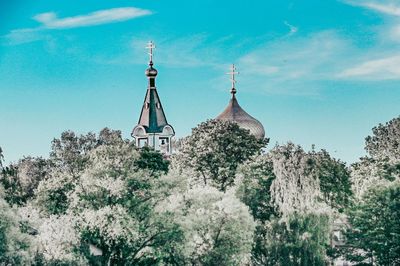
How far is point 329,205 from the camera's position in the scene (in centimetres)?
6234

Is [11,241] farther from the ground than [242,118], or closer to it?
closer to it

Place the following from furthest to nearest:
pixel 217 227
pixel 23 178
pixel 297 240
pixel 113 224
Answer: pixel 23 178, pixel 297 240, pixel 217 227, pixel 113 224

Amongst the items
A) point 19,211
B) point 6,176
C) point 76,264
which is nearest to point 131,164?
point 76,264

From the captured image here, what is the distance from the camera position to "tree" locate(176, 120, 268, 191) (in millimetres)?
70250

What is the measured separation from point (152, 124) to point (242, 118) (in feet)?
→ 72.2

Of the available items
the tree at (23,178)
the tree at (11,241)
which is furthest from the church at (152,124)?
the tree at (11,241)

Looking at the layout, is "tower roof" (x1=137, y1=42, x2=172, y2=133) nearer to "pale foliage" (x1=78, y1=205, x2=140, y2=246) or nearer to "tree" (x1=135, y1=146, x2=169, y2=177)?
"tree" (x1=135, y1=146, x2=169, y2=177)

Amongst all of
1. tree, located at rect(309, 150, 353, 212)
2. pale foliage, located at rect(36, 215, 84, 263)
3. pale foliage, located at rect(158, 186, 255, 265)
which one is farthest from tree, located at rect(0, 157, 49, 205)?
tree, located at rect(309, 150, 353, 212)

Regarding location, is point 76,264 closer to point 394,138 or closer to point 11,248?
point 11,248

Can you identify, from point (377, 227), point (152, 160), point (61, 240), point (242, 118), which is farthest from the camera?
point (242, 118)

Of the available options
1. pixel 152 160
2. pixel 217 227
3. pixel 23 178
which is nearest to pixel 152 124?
pixel 23 178

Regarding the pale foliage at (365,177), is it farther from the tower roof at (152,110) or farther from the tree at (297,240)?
the tower roof at (152,110)

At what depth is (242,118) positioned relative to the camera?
10062cm

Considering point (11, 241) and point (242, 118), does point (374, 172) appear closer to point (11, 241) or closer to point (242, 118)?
point (11, 241)
